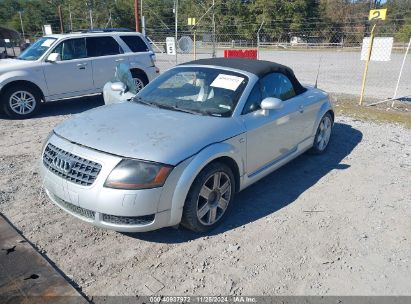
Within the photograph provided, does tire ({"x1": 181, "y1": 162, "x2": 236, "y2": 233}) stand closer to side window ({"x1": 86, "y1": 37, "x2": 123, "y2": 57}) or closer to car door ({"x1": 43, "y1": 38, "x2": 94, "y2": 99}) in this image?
car door ({"x1": 43, "y1": 38, "x2": 94, "y2": 99})

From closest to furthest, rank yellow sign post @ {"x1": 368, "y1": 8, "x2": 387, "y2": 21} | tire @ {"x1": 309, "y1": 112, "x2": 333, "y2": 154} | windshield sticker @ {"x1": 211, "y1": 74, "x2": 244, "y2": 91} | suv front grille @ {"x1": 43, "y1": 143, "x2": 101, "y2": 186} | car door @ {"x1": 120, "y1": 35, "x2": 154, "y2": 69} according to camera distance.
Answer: suv front grille @ {"x1": 43, "y1": 143, "x2": 101, "y2": 186}
windshield sticker @ {"x1": 211, "y1": 74, "x2": 244, "y2": 91}
tire @ {"x1": 309, "y1": 112, "x2": 333, "y2": 154}
yellow sign post @ {"x1": 368, "y1": 8, "x2": 387, "y2": 21}
car door @ {"x1": 120, "y1": 35, "x2": 154, "y2": 69}

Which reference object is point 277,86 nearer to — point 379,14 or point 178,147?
point 178,147

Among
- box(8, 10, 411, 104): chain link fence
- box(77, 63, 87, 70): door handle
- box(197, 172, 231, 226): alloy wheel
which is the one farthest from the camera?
box(8, 10, 411, 104): chain link fence

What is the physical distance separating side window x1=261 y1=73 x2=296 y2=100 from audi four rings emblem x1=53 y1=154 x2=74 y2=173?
2286 millimetres

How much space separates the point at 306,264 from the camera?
3.13m

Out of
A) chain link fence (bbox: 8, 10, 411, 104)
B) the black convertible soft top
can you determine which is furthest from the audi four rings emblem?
chain link fence (bbox: 8, 10, 411, 104)

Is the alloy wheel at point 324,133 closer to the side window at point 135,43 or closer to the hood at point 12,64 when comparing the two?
the side window at point 135,43

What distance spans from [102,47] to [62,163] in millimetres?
6203

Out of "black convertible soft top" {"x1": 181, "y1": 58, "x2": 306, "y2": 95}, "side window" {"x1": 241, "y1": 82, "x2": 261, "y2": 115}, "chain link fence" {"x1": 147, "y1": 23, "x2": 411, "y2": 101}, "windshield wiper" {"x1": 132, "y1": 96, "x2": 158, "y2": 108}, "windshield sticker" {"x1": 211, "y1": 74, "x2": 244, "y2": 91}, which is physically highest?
"black convertible soft top" {"x1": 181, "y1": 58, "x2": 306, "y2": 95}

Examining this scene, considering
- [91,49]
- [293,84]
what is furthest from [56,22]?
[293,84]

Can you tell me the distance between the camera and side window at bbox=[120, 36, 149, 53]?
916 centimetres

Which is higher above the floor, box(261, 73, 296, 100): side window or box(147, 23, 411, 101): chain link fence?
box(261, 73, 296, 100): side window

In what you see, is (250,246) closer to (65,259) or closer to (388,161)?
(65,259)

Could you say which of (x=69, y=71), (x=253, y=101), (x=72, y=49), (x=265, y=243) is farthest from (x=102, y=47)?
(x=265, y=243)
